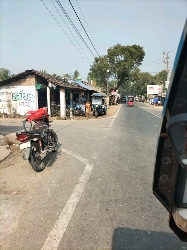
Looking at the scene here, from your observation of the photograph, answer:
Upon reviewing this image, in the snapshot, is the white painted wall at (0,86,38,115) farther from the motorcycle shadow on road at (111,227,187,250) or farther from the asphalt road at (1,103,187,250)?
the motorcycle shadow on road at (111,227,187,250)

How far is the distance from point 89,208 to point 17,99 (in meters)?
17.9

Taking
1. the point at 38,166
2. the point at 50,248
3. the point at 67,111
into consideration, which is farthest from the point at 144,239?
the point at 67,111

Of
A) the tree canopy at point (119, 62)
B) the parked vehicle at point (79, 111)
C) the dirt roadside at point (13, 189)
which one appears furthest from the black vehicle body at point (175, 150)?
the tree canopy at point (119, 62)

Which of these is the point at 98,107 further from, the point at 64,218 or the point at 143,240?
the point at 143,240

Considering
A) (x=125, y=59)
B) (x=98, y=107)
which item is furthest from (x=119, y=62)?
(x=98, y=107)

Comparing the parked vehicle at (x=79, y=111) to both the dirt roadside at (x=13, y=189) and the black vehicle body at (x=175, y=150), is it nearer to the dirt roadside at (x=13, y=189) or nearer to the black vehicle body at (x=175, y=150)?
the dirt roadside at (x=13, y=189)

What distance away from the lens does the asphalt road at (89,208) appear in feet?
8.50

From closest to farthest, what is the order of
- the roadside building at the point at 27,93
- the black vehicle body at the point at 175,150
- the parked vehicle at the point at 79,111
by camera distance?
the black vehicle body at the point at 175,150
the roadside building at the point at 27,93
the parked vehicle at the point at 79,111

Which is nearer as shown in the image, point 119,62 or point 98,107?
point 98,107

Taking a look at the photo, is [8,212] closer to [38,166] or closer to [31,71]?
[38,166]

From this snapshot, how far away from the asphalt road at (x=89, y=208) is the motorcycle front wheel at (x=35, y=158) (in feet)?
0.53

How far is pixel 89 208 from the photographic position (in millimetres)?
3320

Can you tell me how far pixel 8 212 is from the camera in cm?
326

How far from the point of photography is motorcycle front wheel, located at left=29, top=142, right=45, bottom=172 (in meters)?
4.89
